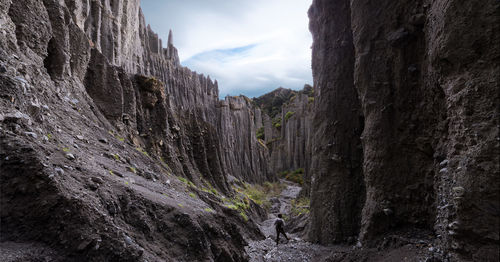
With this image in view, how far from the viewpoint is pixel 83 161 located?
257 inches

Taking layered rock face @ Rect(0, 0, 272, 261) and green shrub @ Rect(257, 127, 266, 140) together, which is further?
green shrub @ Rect(257, 127, 266, 140)

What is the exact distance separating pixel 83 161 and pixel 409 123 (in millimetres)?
9251

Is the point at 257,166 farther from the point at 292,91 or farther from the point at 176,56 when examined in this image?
the point at 292,91

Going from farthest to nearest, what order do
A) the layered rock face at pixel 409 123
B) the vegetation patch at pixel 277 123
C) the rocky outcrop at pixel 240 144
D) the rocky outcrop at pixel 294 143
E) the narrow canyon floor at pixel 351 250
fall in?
the vegetation patch at pixel 277 123 → the rocky outcrop at pixel 294 143 → the rocky outcrop at pixel 240 144 → the narrow canyon floor at pixel 351 250 → the layered rock face at pixel 409 123

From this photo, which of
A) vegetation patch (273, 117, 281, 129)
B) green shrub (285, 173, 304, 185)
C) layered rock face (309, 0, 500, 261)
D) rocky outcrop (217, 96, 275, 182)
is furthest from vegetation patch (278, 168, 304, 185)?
layered rock face (309, 0, 500, 261)

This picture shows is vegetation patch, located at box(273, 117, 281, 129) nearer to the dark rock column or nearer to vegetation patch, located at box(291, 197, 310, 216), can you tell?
vegetation patch, located at box(291, 197, 310, 216)

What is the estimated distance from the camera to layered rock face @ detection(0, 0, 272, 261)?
4176 mm

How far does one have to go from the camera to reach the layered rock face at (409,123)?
494cm

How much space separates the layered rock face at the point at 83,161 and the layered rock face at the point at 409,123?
514 centimetres

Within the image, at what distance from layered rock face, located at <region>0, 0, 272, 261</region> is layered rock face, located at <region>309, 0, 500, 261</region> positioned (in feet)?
16.9

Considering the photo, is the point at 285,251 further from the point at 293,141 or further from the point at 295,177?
the point at 293,141

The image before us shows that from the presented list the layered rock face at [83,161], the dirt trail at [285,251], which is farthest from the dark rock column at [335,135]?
the layered rock face at [83,161]

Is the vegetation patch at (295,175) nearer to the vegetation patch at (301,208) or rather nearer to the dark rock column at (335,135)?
the vegetation patch at (301,208)

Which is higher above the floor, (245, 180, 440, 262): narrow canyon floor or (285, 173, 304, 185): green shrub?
(245, 180, 440, 262): narrow canyon floor
